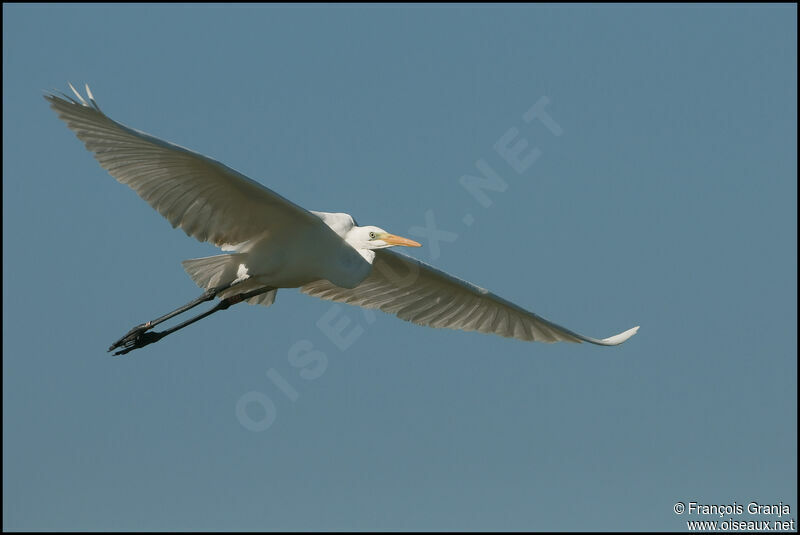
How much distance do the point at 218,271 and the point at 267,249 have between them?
0.90m

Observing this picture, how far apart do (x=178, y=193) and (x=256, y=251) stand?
139 cm

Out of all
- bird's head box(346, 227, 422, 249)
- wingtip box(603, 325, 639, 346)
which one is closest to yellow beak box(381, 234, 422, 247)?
bird's head box(346, 227, 422, 249)

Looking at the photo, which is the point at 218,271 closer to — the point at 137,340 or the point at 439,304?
→ the point at 137,340

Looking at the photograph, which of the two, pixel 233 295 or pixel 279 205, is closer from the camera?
pixel 279 205

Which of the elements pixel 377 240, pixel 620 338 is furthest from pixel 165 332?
pixel 620 338

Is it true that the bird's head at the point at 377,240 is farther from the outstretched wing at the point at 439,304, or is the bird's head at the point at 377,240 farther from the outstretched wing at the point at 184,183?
the outstretched wing at the point at 439,304

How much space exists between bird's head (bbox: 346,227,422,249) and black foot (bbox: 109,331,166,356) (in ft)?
10.4

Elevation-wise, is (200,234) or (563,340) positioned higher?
(563,340)

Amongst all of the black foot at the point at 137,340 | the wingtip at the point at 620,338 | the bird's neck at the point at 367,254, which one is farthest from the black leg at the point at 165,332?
the wingtip at the point at 620,338

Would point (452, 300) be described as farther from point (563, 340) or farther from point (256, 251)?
point (256, 251)

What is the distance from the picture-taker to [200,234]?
14422 millimetres

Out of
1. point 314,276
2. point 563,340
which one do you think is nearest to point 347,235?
point 314,276

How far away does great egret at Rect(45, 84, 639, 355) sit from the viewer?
1310cm

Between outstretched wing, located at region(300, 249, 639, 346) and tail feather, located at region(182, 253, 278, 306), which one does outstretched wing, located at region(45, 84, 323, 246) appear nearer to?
tail feather, located at region(182, 253, 278, 306)
